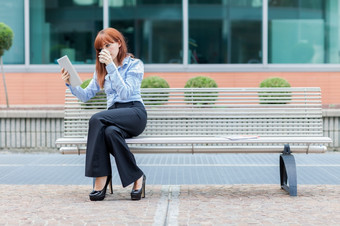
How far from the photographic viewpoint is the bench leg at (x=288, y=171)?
5738mm

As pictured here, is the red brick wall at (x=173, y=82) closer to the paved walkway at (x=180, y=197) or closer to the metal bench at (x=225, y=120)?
the paved walkway at (x=180, y=197)

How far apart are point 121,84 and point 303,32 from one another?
31.2 ft

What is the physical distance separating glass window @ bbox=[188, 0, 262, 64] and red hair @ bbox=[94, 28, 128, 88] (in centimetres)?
825

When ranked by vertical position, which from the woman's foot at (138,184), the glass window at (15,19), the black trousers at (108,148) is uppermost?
the glass window at (15,19)

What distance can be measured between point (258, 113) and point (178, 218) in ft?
6.27

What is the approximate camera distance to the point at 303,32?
1424 cm

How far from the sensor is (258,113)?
630 cm

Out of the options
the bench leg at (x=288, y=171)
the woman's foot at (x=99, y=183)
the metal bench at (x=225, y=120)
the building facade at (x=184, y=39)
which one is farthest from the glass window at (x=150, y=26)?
the woman's foot at (x=99, y=183)

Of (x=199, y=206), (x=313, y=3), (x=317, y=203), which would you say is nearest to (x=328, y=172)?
(x=317, y=203)

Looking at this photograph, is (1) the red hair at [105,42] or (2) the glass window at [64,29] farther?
(2) the glass window at [64,29]

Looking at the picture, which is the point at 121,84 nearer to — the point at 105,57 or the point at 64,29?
the point at 105,57

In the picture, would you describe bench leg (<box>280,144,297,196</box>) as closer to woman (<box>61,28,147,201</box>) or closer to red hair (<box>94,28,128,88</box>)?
woman (<box>61,28,147,201</box>)

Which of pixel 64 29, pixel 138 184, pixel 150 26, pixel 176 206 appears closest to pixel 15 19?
pixel 64 29

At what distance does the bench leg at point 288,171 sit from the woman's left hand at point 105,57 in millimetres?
1882
